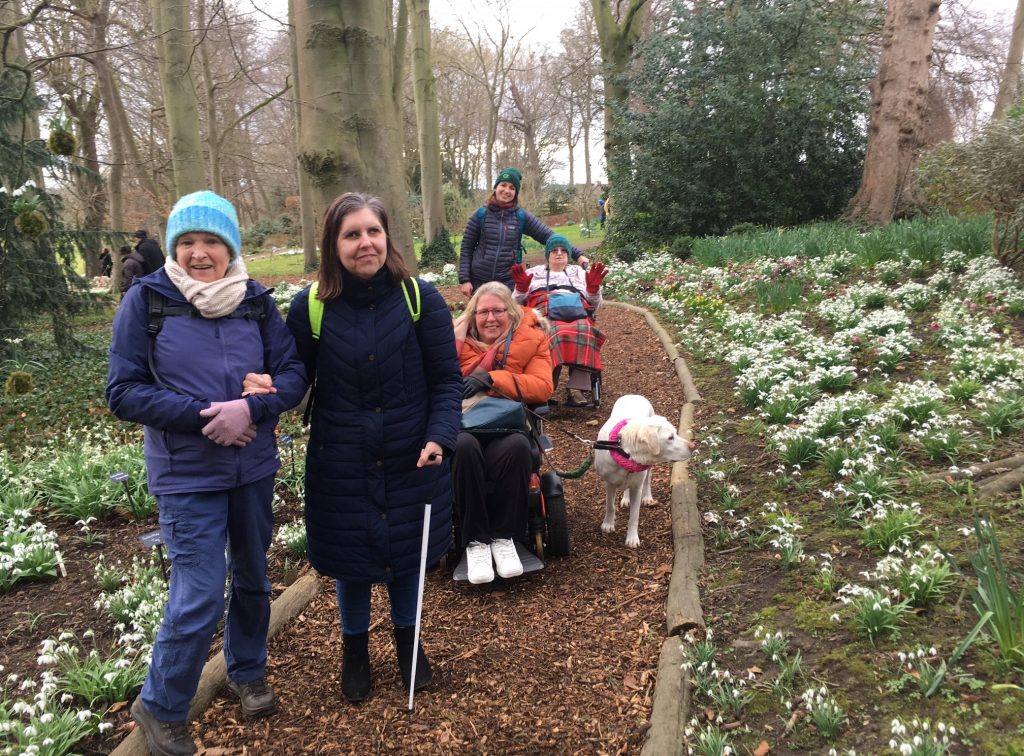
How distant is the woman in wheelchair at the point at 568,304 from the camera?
6.06 meters

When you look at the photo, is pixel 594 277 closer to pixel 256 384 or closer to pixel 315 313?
pixel 315 313

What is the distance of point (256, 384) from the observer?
2312mm

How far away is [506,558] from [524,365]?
1.11 m

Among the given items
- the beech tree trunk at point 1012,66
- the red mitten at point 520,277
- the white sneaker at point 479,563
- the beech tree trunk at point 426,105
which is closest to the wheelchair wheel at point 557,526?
the white sneaker at point 479,563

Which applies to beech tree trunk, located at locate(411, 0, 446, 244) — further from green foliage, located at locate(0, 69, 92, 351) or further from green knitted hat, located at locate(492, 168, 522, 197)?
green knitted hat, located at locate(492, 168, 522, 197)

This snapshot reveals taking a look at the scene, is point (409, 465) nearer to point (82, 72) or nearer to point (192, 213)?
point (192, 213)

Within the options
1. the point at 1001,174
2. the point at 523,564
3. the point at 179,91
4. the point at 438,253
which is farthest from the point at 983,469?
the point at 438,253

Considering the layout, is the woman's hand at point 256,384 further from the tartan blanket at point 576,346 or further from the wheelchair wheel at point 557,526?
the tartan blanket at point 576,346

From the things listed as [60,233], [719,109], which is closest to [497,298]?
[60,233]

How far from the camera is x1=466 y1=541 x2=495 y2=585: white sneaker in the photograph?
3.45 metres

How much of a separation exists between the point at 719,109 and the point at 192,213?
491 inches

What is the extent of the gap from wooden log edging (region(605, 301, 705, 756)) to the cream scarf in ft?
7.13

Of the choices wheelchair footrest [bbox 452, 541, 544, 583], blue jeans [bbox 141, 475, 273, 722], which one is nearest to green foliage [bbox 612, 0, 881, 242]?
wheelchair footrest [bbox 452, 541, 544, 583]

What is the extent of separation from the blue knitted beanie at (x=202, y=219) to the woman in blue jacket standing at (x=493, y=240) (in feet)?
12.2
